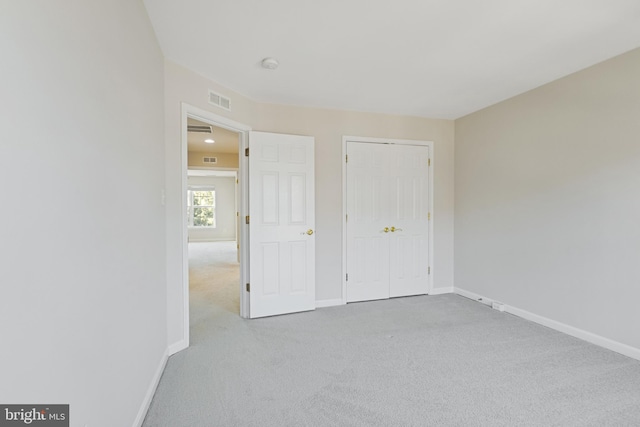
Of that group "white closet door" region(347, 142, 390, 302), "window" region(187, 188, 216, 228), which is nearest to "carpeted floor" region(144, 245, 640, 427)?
"white closet door" region(347, 142, 390, 302)

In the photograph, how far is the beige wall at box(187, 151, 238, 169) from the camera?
7.32 meters

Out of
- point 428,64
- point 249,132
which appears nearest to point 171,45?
point 249,132

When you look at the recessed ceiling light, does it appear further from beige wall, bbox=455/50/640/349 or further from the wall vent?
the wall vent

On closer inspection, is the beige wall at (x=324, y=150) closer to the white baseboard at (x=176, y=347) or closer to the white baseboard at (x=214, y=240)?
the white baseboard at (x=176, y=347)

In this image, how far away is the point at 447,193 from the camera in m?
4.54

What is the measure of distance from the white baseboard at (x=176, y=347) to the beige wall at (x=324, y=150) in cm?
5

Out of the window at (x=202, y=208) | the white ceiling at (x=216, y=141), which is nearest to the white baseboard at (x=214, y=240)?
the window at (x=202, y=208)

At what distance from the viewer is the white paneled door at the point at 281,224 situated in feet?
11.5

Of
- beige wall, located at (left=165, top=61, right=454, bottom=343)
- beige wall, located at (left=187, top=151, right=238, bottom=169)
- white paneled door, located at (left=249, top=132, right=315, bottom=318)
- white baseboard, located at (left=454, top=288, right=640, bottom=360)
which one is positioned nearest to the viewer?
white baseboard, located at (left=454, top=288, right=640, bottom=360)

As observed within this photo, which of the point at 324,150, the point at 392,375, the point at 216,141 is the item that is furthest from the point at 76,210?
the point at 216,141

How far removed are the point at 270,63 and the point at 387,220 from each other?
2511 mm

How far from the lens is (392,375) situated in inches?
91.3

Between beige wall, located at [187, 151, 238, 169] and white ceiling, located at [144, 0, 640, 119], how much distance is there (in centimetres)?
441
